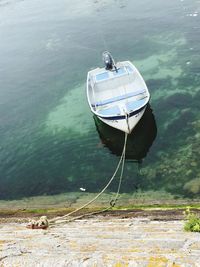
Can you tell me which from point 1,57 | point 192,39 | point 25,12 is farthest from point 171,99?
point 25,12

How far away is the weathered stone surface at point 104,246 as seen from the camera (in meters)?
8.64

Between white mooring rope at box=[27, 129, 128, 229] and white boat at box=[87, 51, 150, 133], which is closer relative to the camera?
white mooring rope at box=[27, 129, 128, 229]

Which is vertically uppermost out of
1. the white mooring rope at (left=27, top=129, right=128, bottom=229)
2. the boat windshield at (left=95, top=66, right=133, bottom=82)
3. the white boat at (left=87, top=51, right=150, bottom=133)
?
the boat windshield at (left=95, top=66, right=133, bottom=82)

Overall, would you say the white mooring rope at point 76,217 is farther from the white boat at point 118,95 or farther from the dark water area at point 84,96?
the white boat at point 118,95

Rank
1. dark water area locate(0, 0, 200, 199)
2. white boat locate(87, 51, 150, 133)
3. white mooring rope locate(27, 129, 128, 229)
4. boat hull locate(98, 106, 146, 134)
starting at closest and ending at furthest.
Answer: white mooring rope locate(27, 129, 128, 229) → dark water area locate(0, 0, 200, 199) → boat hull locate(98, 106, 146, 134) → white boat locate(87, 51, 150, 133)

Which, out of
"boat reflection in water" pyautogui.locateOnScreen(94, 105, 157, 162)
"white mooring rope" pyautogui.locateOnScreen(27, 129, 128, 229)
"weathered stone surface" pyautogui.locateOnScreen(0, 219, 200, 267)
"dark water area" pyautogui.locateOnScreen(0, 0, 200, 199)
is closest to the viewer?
"weathered stone surface" pyautogui.locateOnScreen(0, 219, 200, 267)

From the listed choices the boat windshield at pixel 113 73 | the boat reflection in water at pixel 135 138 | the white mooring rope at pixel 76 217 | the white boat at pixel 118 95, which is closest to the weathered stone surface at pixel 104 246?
the white mooring rope at pixel 76 217

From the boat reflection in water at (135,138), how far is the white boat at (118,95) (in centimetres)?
122

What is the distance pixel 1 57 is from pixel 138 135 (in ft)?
82.2

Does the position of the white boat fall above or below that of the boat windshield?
below

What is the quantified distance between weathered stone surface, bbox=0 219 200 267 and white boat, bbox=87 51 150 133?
8911 mm

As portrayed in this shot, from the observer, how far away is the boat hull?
2169cm

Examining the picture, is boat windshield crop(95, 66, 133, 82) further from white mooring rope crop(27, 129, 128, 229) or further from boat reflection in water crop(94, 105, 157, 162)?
white mooring rope crop(27, 129, 128, 229)

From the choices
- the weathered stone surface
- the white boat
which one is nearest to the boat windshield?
the white boat
